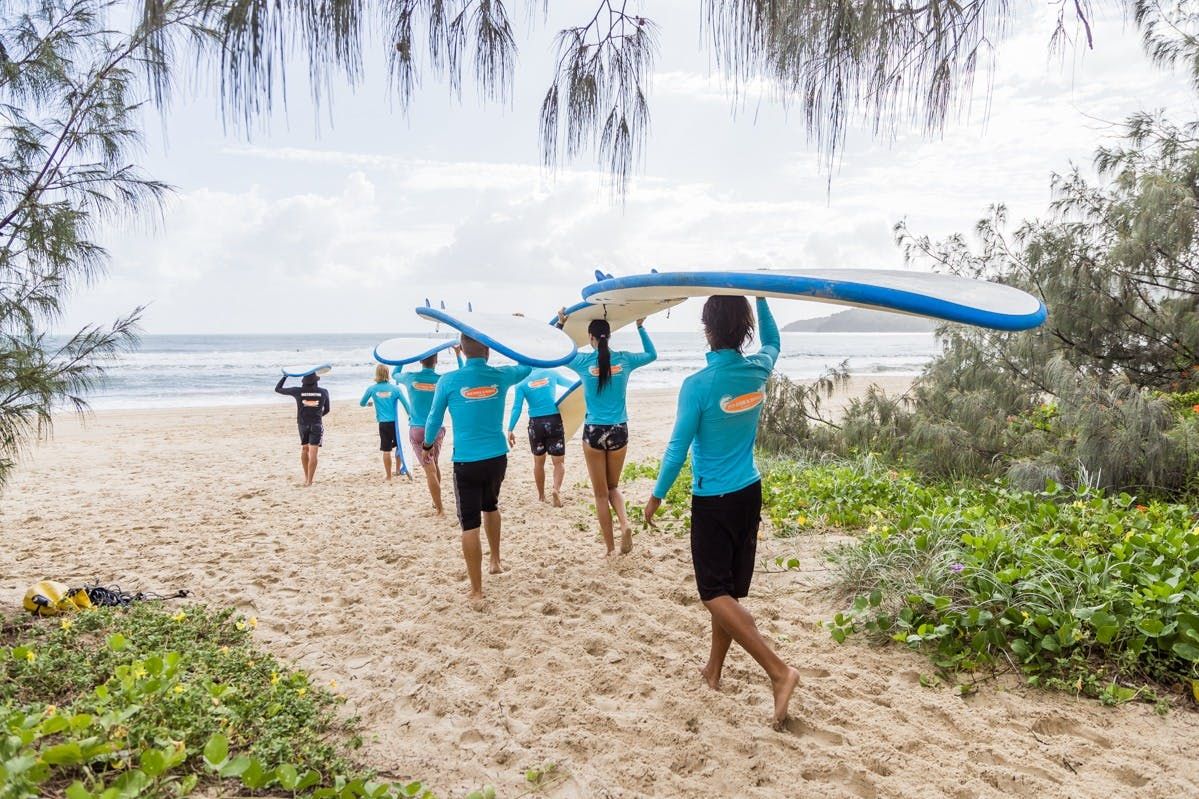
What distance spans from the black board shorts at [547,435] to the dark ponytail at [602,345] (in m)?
2.21

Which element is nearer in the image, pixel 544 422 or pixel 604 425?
pixel 604 425

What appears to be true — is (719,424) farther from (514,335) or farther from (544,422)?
(544,422)

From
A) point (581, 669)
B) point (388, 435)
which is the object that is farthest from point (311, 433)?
point (581, 669)

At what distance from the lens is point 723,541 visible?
129 inches

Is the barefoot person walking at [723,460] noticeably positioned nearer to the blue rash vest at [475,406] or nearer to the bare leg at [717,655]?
the bare leg at [717,655]

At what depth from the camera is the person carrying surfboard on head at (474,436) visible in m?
4.73

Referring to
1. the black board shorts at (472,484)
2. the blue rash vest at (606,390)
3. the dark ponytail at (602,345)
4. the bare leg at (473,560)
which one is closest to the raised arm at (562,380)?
the blue rash vest at (606,390)

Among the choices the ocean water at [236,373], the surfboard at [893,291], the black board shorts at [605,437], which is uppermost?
the surfboard at [893,291]

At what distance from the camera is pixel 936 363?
797 centimetres

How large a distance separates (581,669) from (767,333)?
77.6 inches

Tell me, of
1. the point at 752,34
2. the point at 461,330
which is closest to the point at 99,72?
the point at 461,330

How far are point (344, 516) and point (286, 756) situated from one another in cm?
511

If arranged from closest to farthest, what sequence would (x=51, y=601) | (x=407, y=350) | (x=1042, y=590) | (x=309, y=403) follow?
(x=1042, y=590), (x=51, y=601), (x=407, y=350), (x=309, y=403)

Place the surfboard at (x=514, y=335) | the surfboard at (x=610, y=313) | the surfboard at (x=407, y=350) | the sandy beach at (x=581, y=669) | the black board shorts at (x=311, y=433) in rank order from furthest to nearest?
the black board shorts at (x=311, y=433) → the surfboard at (x=407, y=350) → the surfboard at (x=610, y=313) → the surfboard at (x=514, y=335) → the sandy beach at (x=581, y=669)
